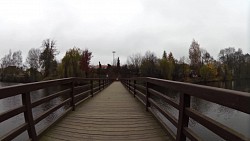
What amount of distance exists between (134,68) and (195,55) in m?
17.7

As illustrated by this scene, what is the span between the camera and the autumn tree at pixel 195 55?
72062 millimetres

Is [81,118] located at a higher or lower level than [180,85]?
lower

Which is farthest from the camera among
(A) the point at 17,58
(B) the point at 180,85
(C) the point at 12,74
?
(A) the point at 17,58

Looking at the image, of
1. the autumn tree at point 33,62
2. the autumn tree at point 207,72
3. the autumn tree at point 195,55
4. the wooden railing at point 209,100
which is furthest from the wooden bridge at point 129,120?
the autumn tree at point 195,55

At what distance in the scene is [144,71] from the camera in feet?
207

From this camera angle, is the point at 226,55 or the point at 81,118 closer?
the point at 81,118

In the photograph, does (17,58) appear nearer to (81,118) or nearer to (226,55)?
(226,55)

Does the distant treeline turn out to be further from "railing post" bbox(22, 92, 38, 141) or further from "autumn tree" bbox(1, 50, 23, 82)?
"railing post" bbox(22, 92, 38, 141)

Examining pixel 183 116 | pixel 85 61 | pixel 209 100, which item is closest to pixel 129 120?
pixel 183 116

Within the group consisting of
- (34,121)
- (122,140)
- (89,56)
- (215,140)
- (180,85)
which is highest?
(89,56)

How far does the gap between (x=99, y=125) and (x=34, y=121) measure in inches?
62.1

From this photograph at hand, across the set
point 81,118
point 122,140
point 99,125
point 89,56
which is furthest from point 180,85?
point 89,56

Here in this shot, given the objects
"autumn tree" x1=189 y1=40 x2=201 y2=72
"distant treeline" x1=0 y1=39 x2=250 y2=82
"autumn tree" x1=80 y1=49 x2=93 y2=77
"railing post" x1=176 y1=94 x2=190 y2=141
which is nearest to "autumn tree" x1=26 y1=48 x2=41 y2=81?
"distant treeline" x1=0 y1=39 x2=250 y2=82

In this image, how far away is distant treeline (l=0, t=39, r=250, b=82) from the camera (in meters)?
51.5
